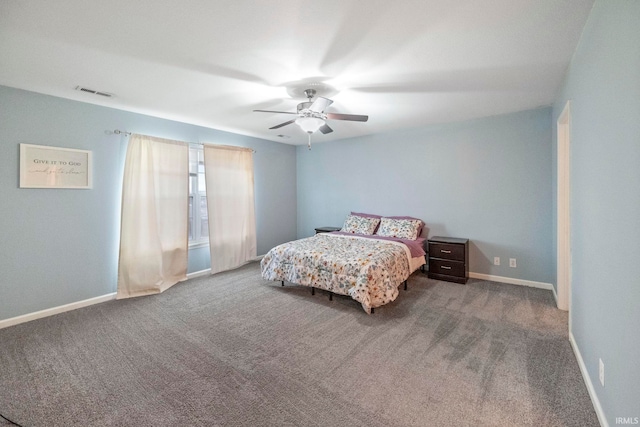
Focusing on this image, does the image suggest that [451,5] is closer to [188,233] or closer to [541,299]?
[541,299]

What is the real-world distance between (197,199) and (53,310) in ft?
7.16

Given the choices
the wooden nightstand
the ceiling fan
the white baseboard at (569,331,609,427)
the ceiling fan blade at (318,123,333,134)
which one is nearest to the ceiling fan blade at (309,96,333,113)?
the ceiling fan

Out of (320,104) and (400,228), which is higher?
(320,104)

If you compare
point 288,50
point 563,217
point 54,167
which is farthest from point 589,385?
point 54,167

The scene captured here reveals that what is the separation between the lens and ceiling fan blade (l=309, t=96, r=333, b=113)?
2635 millimetres

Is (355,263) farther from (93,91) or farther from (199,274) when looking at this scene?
(93,91)

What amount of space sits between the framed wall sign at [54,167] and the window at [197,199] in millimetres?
1341

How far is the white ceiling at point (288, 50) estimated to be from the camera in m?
1.65

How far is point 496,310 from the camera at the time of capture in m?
3.01

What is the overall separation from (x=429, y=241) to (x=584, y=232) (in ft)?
7.51

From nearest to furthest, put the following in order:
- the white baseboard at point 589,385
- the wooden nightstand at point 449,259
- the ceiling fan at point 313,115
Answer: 1. the white baseboard at point 589,385
2. the ceiling fan at point 313,115
3. the wooden nightstand at point 449,259

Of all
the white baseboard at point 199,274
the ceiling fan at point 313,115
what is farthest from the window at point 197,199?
the ceiling fan at point 313,115

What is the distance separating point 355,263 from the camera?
3.08 meters

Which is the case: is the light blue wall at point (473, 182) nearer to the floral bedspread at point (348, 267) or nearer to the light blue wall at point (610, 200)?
the floral bedspread at point (348, 267)
